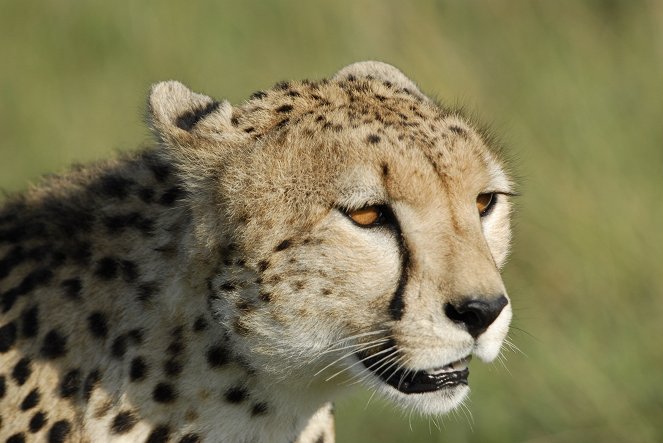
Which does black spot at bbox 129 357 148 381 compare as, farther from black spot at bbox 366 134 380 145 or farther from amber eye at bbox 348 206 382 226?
black spot at bbox 366 134 380 145

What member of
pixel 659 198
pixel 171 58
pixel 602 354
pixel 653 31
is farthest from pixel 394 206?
pixel 171 58

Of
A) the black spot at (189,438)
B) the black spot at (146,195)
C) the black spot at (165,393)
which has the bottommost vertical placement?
the black spot at (189,438)

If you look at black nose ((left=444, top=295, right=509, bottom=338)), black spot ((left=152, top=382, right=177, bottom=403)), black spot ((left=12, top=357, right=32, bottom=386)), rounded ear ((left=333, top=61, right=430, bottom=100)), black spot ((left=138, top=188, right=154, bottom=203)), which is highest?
rounded ear ((left=333, top=61, right=430, bottom=100))

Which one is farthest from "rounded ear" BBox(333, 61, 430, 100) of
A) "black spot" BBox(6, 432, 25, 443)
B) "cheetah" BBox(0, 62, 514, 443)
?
"black spot" BBox(6, 432, 25, 443)

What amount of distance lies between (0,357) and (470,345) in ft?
4.24

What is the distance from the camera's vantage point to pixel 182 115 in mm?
3273

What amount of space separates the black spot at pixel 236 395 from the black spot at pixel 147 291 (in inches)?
12.8

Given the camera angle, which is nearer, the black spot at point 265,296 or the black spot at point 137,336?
the black spot at point 265,296

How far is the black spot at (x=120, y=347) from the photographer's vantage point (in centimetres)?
313

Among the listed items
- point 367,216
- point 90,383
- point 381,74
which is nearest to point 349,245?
point 367,216

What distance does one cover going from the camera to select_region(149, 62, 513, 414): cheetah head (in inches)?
112

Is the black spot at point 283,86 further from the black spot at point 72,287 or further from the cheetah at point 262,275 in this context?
the black spot at point 72,287

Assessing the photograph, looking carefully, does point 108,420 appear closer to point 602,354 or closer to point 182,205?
point 182,205

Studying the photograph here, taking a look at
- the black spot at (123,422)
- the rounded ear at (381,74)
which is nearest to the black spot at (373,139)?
the rounded ear at (381,74)
